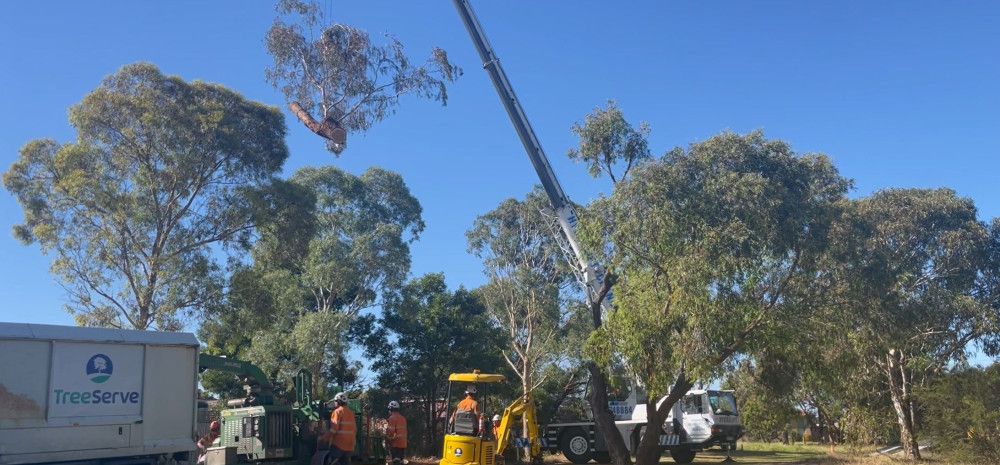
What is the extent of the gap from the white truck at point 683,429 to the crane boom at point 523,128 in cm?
461

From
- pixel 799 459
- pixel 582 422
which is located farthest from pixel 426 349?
pixel 799 459

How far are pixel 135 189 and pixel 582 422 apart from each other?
1545 centimetres

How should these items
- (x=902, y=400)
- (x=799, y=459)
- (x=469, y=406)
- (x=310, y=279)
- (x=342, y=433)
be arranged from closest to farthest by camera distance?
(x=342, y=433) → (x=469, y=406) → (x=799, y=459) → (x=902, y=400) → (x=310, y=279)

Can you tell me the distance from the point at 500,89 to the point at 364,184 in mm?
16532

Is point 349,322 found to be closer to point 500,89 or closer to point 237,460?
point 500,89

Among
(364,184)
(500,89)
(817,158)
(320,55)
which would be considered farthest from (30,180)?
(817,158)

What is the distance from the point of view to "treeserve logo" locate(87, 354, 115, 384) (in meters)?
11.8

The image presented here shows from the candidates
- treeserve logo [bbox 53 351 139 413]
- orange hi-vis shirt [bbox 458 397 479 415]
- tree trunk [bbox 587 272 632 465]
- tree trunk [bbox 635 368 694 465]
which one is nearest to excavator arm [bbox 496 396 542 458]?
orange hi-vis shirt [bbox 458 397 479 415]

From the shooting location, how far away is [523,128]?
2350 cm

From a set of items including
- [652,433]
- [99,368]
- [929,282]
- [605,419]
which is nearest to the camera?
[99,368]

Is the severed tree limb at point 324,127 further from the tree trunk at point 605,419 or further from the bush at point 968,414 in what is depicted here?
the bush at point 968,414

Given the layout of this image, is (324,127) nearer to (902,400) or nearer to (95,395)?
(95,395)

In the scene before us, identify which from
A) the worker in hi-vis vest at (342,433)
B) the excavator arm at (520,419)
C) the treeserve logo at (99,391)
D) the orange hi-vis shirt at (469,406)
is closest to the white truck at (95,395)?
the treeserve logo at (99,391)

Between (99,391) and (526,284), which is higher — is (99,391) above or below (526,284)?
below
